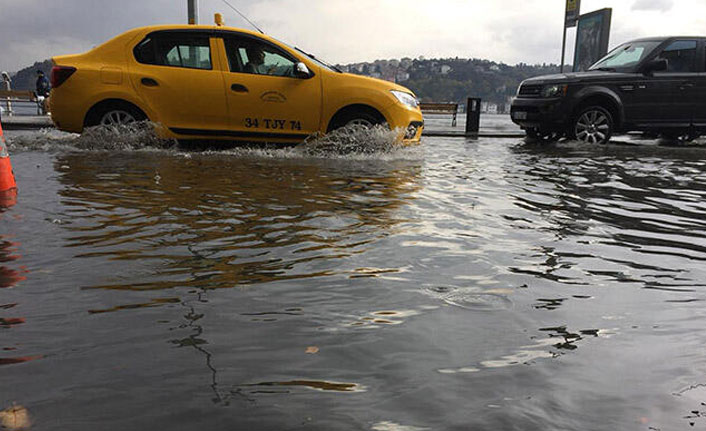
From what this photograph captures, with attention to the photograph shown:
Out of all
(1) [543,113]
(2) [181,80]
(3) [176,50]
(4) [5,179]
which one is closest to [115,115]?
(2) [181,80]

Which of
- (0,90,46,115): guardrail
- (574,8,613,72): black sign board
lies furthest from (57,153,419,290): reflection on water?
(574,8,613,72): black sign board

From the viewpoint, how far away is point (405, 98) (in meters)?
8.52

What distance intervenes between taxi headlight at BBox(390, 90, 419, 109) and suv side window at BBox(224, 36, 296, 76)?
1.52 meters

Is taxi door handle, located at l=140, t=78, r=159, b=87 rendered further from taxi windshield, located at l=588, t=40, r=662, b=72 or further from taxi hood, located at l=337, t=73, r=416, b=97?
taxi windshield, located at l=588, t=40, r=662, b=72

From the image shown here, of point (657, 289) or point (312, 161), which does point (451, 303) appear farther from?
point (312, 161)

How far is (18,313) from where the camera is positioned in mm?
2301

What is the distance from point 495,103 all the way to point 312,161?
122 feet

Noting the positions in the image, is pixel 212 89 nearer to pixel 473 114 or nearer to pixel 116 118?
pixel 116 118

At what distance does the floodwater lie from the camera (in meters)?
1.68

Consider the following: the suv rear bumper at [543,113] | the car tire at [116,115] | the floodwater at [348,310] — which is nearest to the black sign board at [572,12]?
the suv rear bumper at [543,113]

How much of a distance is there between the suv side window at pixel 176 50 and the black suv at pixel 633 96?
6710 mm

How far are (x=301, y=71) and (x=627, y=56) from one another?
756 cm

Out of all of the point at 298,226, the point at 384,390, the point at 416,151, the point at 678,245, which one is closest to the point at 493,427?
the point at 384,390

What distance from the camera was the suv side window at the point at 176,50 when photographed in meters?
8.07
